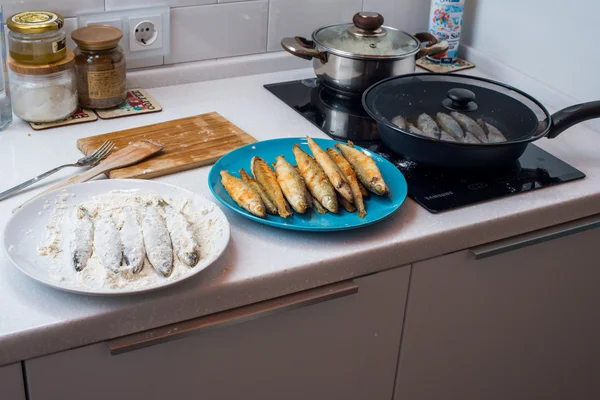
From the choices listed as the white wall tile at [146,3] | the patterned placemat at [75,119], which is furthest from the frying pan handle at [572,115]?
the patterned placemat at [75,119]

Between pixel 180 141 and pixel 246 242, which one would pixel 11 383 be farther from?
pixel 180 141

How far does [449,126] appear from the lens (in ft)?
4.23

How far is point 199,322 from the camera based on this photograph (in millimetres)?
970

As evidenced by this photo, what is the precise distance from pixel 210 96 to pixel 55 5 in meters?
0.34

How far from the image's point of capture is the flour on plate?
0.91 metres

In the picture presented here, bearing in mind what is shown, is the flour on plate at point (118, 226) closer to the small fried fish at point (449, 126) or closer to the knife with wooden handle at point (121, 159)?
the knife with wooden handle at point (121, 159)

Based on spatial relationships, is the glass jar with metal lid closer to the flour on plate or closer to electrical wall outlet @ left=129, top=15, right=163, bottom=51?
electrical wall outlet @ left=129, top=15, right=163, bottom=51

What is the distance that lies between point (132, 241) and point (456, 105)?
662mm

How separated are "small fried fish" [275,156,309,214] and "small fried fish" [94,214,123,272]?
26 cm

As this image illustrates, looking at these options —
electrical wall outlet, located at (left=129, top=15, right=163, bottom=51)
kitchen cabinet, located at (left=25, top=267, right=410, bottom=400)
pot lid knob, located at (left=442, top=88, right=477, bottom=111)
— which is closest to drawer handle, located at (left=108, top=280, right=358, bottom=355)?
kitchen cabinet, located at (left=25, top=267, right=410, bottom=400)

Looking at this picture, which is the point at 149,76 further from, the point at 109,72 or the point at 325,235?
the point at 325,235

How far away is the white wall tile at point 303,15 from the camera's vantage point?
160cm

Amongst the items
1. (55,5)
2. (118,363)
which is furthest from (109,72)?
(118,363)

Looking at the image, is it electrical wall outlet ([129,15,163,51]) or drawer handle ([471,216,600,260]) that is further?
electrical wall outlet ([129,15,163,51])
